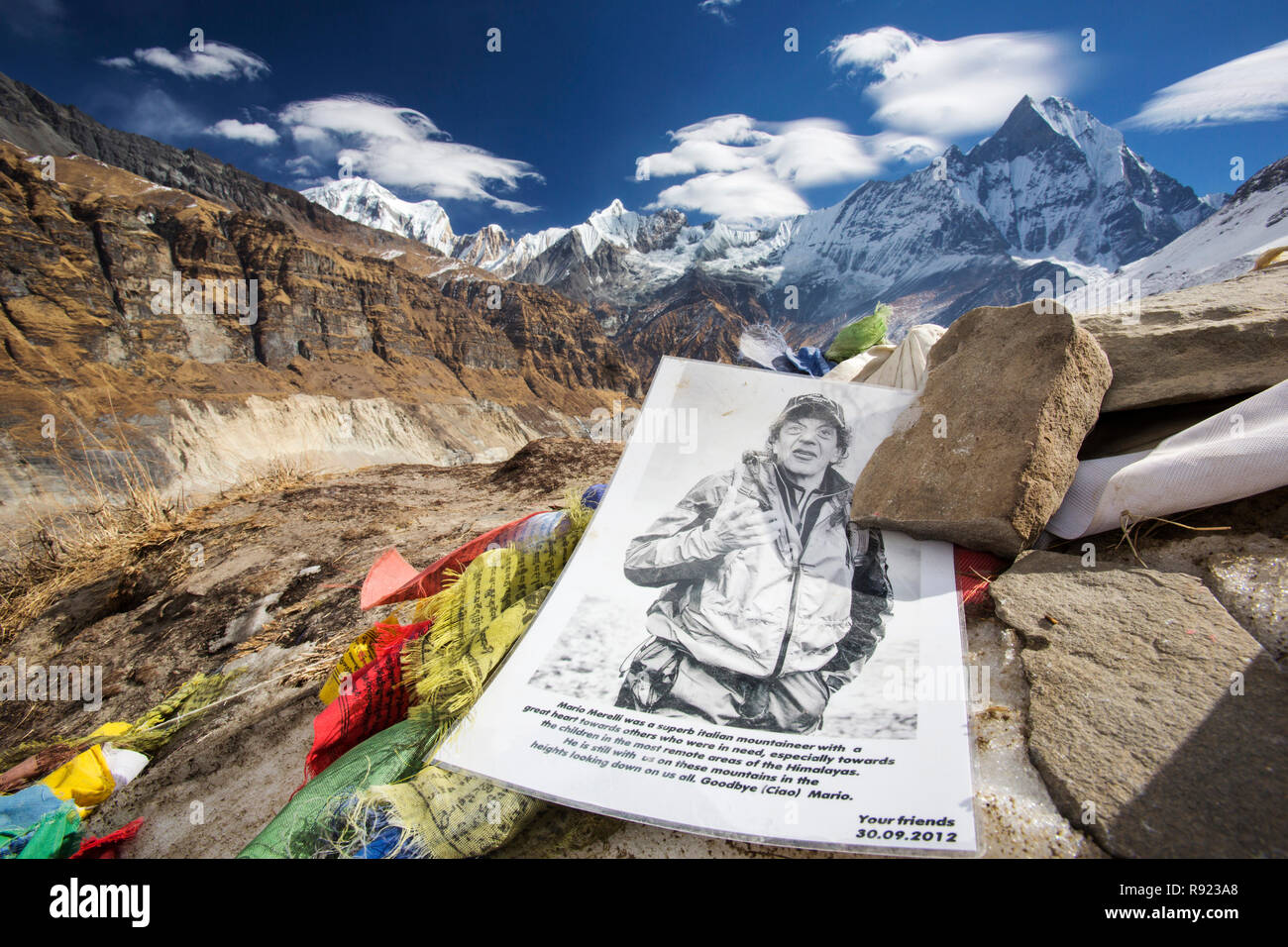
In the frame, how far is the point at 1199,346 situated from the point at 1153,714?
4.01ft

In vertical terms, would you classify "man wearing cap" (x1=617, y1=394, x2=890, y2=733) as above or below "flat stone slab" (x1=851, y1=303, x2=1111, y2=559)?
below

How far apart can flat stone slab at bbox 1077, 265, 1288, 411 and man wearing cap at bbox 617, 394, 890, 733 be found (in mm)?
850

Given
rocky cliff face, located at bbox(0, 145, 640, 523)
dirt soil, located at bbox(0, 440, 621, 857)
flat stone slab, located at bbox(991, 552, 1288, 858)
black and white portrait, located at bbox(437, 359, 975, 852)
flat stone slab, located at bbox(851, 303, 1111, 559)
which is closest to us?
flat stone slab, located at bbox(991, 552, 1288, 858)

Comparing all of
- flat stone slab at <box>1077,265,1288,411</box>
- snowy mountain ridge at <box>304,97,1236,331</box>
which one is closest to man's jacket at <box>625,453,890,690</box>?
flat stone slab at <box>1077,265,1288,411</box>

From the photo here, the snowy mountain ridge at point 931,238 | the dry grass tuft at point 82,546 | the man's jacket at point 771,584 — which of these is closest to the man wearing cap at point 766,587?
the man's jacket at point 771,584

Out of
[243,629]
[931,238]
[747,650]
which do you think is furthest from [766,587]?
[931,238]

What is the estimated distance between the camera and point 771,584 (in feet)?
5.22

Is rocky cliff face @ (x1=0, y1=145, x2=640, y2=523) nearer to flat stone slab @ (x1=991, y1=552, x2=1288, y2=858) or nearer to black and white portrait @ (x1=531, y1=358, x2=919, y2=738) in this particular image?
black and white portrait @ (x1=531, y1=358, x2=919, y2=738)

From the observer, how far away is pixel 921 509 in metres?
1.59

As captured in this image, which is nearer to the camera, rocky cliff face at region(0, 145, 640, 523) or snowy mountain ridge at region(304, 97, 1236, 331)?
rocky cliff face at region(0, 145, 640, 523)

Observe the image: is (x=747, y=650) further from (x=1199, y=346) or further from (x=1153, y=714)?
(x=1199, y=346)

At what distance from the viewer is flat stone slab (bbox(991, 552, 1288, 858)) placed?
2.94ft

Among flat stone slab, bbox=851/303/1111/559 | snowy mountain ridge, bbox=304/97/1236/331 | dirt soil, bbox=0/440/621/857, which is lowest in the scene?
dirt soil, bbox=0/440/621/857
